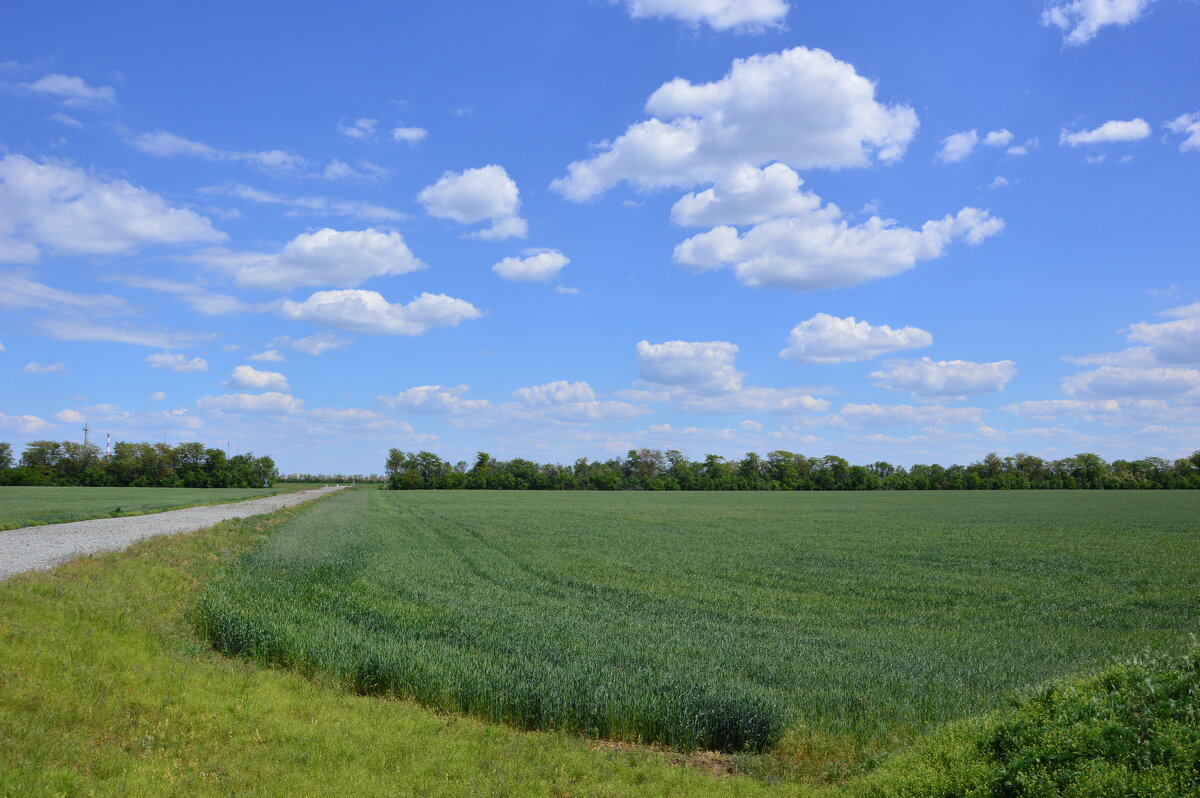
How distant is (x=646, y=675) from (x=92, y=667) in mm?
8968

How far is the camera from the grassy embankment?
6.57m

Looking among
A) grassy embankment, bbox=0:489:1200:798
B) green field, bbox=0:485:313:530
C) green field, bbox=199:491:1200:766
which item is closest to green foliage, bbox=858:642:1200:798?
grassy embankment, bbox=0:489:1200:798

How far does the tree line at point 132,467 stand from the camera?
468 feet

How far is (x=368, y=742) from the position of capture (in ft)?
31.3

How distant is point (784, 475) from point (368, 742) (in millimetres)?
184991

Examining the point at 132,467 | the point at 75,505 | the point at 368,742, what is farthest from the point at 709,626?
the point at 132,467

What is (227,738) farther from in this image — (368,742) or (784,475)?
(784,475)

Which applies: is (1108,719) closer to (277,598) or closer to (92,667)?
(92,667)

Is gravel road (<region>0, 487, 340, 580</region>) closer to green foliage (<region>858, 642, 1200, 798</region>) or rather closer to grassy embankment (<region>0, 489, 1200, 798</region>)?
grassy embankment (<region>0, 489, 1200, 798</region>)

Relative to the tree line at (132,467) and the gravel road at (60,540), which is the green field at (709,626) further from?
the tree line at (132,467)

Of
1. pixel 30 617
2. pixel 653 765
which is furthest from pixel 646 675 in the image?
pixel 30 617

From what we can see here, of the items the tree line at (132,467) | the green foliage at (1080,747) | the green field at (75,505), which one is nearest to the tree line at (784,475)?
the tree line at (132,467)

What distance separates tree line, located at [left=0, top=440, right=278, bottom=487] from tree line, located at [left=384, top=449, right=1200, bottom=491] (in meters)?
36.8

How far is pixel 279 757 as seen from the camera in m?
9.02
